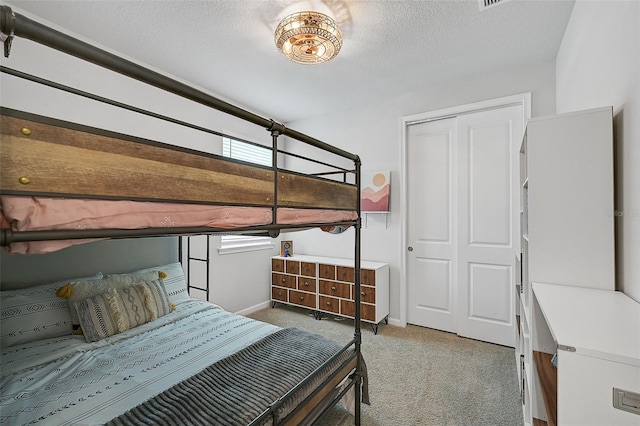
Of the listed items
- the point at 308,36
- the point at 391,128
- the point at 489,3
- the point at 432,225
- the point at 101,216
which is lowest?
the point at 432,225

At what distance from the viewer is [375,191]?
3.46 metres

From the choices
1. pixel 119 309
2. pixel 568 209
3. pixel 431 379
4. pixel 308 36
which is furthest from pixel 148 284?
pixel 568 209

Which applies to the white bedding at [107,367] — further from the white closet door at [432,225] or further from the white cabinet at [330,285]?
the white closet door at [432,225]

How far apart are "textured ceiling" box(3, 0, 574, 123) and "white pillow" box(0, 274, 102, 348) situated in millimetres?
1927

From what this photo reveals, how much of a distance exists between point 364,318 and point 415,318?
0.64m

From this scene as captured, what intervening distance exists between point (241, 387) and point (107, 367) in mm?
784

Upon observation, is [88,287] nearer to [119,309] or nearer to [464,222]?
[119,309]

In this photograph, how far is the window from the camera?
3479mm

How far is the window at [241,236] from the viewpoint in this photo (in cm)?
348

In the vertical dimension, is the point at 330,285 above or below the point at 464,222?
below

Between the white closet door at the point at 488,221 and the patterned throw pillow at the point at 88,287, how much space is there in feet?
10.1

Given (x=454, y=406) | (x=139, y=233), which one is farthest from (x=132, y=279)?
(x=454, y=406)

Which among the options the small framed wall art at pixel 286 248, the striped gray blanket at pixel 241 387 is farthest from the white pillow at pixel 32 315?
the small framed wall art at pixel 286 248

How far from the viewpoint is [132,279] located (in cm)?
231
